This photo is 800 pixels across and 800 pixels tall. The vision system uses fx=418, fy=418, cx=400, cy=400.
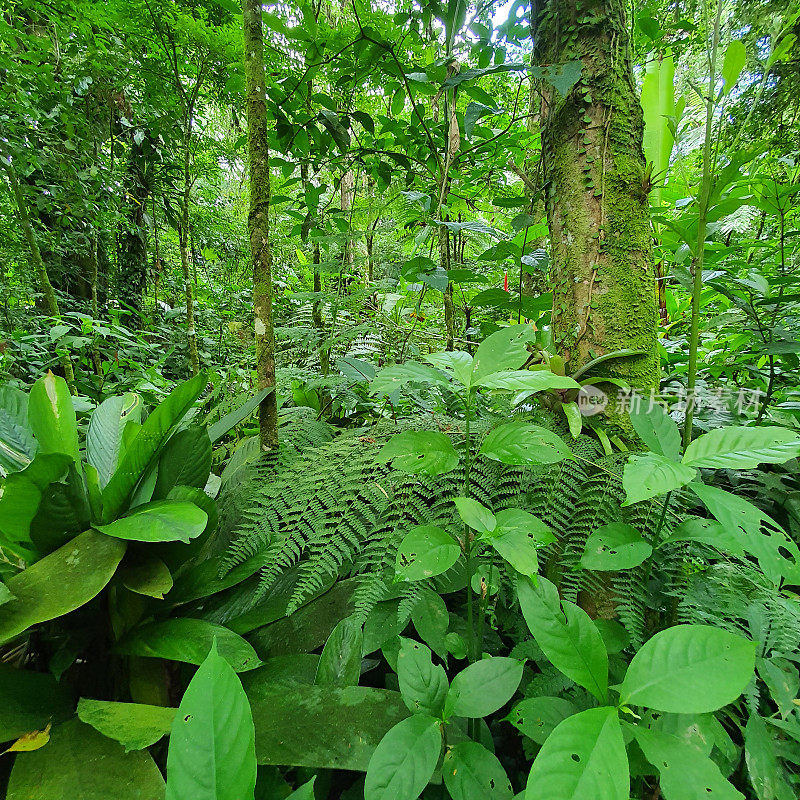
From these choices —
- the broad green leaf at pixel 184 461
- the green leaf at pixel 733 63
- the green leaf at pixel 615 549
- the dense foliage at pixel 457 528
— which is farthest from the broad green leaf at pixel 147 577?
the green leaf at pixel 733 63

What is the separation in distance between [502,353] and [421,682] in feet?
1.46

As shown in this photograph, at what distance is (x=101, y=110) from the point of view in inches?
134

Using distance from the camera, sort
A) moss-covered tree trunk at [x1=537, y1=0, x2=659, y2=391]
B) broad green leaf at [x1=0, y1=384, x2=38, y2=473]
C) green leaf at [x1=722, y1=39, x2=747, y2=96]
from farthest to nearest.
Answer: moss-covered tree trunk at [x1=537, y1=0, x2=659, y2=391]
broad green leaf at [x1=0, y1=384, x2=38, y2=473]
green leaf at [x1=722, y1=39, x2=747, y2=96]

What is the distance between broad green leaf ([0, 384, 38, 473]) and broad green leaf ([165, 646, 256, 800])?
2.16ft

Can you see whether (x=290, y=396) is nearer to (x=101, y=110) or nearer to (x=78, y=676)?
(x=78, y=676)

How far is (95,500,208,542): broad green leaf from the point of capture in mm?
593

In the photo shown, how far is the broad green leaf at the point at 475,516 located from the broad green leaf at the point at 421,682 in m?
0.19

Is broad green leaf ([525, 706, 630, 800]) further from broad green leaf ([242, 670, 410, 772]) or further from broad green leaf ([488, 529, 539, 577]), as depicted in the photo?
broad green leaf ([242, 670, 410, 772])

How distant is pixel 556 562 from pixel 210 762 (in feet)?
1.95

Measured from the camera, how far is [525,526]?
544 mm

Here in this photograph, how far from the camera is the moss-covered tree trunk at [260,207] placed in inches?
40.2

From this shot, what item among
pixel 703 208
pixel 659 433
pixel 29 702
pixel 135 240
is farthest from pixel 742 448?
pixel 135 240

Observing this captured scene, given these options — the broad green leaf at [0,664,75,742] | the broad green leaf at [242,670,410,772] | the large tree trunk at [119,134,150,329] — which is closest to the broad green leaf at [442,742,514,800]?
the broad green leaf at [242,670,410,772]

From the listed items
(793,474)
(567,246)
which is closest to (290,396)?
(567,246)
